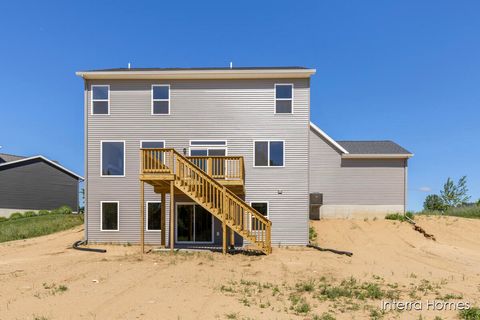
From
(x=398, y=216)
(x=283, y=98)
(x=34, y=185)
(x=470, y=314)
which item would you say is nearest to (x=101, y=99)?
(x=283, y=98)

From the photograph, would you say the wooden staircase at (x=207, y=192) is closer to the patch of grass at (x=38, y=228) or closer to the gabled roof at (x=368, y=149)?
the gabled roof at (x=368, y=149)

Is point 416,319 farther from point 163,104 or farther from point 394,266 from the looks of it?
point 163,104

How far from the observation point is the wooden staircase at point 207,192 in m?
13.4

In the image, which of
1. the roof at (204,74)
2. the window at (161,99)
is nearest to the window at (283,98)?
the roof at (204,74)

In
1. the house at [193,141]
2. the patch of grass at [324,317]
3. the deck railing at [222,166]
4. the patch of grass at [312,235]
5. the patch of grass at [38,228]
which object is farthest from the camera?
the patch of grass at [38,228]

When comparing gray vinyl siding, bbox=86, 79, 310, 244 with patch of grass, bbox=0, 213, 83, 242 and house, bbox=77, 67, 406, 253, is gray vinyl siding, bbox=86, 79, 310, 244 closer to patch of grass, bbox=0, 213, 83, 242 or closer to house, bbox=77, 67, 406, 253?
house, bbox=77, 67, 406, 253

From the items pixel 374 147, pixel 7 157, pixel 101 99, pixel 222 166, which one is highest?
pixel 101 99

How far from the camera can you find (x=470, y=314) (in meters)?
6.71

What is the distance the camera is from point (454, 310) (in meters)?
7.16

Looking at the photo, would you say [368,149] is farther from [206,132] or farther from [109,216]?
[109,216]

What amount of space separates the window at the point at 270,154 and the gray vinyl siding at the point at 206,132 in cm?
25

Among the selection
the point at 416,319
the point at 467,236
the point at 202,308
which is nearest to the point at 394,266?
the point at 416,319

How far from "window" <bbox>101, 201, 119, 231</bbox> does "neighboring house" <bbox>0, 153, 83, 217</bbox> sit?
17.2 m

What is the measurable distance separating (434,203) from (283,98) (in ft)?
94.0
